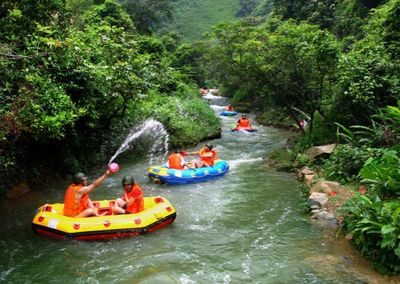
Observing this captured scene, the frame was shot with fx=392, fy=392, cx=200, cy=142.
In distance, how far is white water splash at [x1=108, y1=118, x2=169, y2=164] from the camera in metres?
15.7

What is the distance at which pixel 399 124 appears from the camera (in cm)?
907

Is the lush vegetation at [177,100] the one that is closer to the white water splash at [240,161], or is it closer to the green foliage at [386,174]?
the green foliage at [386,174]

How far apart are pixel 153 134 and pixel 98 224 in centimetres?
913

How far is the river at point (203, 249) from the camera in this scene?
6523 millimetres

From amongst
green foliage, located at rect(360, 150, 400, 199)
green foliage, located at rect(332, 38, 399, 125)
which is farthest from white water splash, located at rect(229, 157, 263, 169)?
green foliage, located at rect(360, 150, 400, 199)

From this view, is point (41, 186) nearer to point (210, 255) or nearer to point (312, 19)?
point (210, 255)

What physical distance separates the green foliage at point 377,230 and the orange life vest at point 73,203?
5.32 metres

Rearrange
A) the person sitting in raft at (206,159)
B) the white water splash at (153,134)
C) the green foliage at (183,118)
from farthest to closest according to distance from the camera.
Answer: the green foliage at (183,118)
the white water splash at (153,134)
the person sitting in raft at (206,159)

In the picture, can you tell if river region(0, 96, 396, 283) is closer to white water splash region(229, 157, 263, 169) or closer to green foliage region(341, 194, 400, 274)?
green foliage region(341, 194, 400, 274)

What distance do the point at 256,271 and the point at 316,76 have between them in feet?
31.9

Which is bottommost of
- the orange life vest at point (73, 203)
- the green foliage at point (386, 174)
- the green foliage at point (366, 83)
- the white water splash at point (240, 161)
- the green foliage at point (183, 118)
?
the white water splash at point (240, 161)

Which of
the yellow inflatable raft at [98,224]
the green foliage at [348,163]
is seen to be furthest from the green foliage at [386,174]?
the yellow inflatable raft at [98,224]

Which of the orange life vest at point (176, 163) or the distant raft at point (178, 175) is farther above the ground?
the orange life vest at point (176, 163)

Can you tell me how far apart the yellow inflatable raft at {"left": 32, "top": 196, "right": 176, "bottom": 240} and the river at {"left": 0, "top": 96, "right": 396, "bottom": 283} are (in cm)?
15
